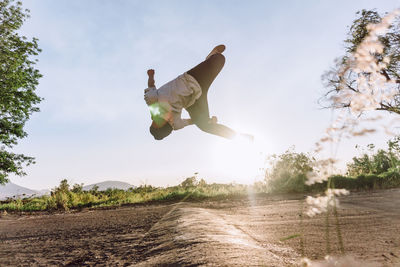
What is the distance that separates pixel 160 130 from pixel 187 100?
0.48 metres

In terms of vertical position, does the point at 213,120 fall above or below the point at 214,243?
above

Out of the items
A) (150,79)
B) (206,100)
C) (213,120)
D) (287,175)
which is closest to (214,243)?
(213,120)

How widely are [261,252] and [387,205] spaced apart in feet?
11.9

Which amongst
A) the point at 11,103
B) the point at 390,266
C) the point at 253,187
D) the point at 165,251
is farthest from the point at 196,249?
the point at 11,103

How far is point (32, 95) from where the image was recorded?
16.2 metres

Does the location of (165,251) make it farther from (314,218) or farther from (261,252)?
(314,218)

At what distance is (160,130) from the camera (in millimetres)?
3166

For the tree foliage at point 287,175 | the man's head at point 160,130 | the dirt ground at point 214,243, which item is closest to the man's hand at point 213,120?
the man's head at point 160,130

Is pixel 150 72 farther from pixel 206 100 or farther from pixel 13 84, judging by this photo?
pixel 13 84

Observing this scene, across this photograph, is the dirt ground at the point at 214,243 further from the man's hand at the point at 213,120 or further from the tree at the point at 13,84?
the tree at the point at 13,84

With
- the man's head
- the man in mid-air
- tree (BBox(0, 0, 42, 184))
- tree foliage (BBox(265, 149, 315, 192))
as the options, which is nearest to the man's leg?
the man in mid-air

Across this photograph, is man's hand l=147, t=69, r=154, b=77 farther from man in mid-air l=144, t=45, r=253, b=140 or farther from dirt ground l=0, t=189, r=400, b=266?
dirt ground l=0, t=189, r=400, b=266

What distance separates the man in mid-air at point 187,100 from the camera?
3.12m

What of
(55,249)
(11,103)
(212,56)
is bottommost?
(55,249)
